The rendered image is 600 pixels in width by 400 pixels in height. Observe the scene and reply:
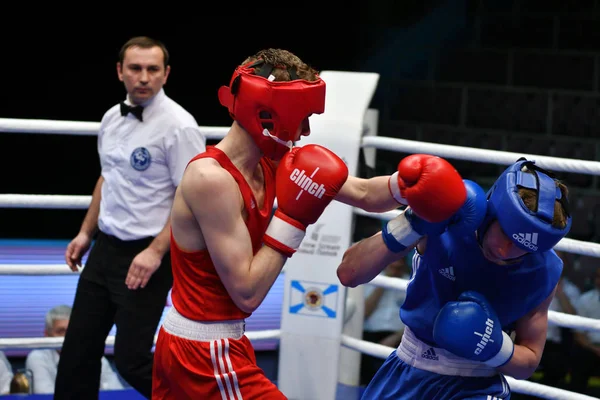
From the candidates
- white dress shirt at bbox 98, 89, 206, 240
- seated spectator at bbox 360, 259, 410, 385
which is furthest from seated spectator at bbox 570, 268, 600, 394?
white dress shirt at bbox 98, 89, 206, 240

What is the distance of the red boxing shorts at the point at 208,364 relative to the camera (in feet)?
5.64

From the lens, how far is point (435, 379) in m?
1.81

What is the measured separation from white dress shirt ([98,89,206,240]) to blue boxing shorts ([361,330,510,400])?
0.95 meters

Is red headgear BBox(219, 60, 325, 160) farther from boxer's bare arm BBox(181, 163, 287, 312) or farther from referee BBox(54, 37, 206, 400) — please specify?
referee BBox(54, 37, 206, 400)

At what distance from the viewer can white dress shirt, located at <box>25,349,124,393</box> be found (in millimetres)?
3096

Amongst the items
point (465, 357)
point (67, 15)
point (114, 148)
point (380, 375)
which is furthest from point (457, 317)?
point (67, 15)

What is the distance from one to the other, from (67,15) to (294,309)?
294 centimetres

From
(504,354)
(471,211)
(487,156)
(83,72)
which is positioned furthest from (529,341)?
(83,72)

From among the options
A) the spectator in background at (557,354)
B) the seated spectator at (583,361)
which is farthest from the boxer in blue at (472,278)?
the seated spectator at (583,361)

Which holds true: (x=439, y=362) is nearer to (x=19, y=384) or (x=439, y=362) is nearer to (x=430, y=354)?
(x=430, y=354)

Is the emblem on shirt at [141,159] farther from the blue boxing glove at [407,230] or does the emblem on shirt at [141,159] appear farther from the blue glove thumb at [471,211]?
the blue glove thumb at [471,211]

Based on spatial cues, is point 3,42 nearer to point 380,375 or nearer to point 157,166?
point 157,166

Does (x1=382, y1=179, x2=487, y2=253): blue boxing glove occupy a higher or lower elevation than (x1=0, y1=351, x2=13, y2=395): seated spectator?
higher

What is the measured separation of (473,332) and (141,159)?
1.24m
